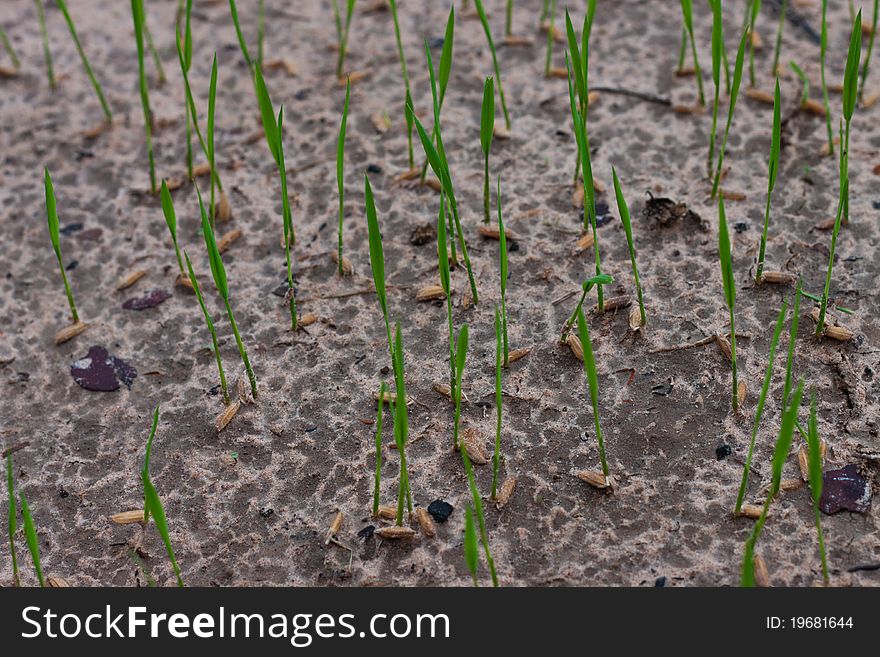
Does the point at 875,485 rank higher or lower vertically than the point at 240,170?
lower

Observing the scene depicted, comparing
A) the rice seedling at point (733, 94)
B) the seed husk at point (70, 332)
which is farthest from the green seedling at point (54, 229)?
the rice seedling at point (733, 94)

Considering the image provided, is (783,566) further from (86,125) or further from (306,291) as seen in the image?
(86,125)

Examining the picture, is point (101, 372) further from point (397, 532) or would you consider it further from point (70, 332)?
point (397, 532)

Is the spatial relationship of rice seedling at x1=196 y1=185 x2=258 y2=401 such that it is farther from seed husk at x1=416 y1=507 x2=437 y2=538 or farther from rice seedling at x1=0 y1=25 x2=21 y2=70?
rice seedling at x1=0 y1=25 x2=21 y2=70

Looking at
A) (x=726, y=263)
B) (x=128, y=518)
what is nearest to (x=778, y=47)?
(x=726, y=263)

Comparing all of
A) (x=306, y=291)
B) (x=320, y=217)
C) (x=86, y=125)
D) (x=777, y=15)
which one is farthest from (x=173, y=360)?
(x=777, y=15)

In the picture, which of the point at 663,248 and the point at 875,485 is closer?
the point at 875,485
